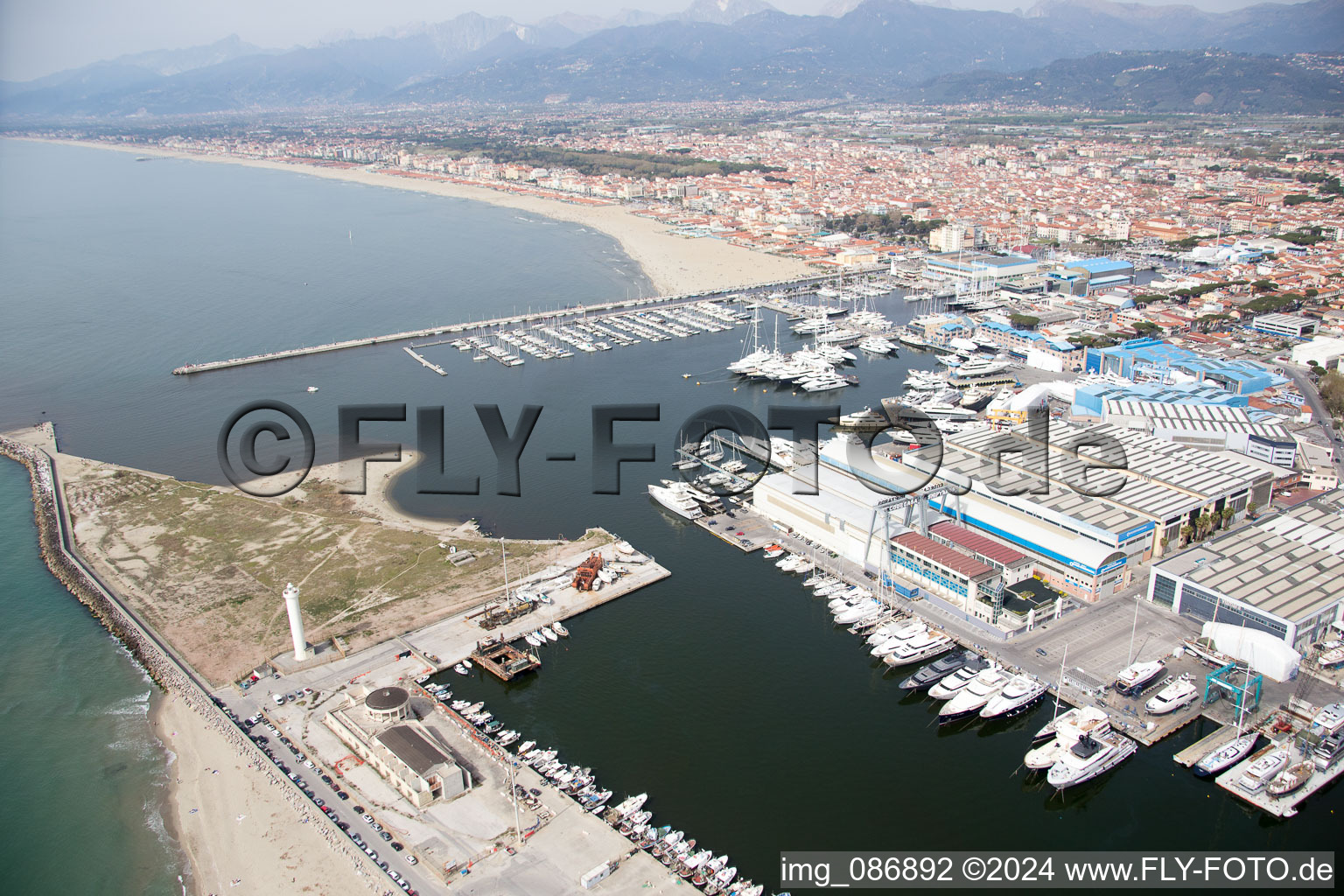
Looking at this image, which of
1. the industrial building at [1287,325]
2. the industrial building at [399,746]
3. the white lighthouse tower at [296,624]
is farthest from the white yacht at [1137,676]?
the industrial building at [1287,325]

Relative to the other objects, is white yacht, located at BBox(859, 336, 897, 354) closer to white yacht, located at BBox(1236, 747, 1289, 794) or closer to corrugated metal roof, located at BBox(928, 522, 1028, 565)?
corrugated metal roof, located at BBox(928, 522, 1028, 565)

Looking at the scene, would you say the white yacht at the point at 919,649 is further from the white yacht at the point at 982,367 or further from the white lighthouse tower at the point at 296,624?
the white yacht at the point at 982,367

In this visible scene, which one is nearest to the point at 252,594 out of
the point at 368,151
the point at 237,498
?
the point at 237,498

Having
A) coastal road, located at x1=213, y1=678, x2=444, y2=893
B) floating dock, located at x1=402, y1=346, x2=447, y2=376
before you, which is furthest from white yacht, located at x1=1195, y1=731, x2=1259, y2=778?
floating dock, located at x1=402, y1=346, x2=447, y2=376

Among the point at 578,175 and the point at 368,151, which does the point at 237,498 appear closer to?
the point at 578,175

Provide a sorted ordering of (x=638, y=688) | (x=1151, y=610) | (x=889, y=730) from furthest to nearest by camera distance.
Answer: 1. (x=1151, y=610)
2. (x=638, y=688)
3. (x=889, y=730)
